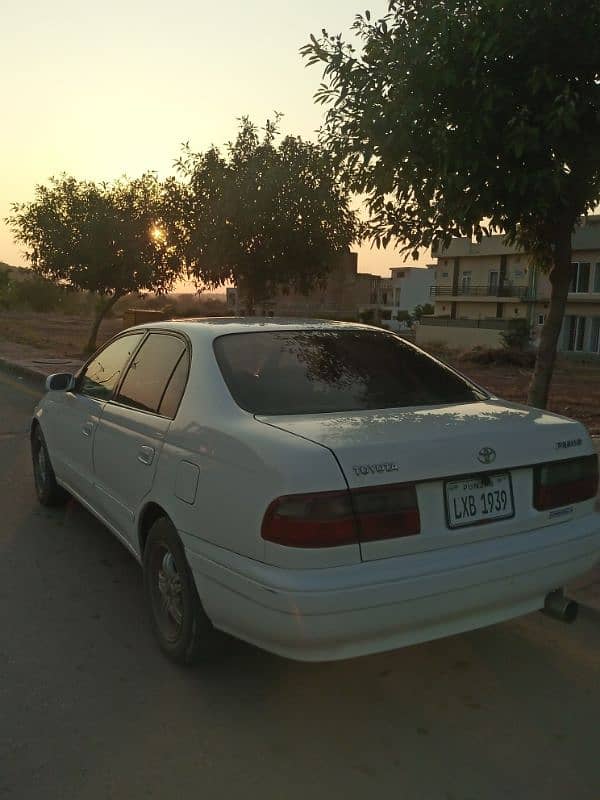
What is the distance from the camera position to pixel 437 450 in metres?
2.91

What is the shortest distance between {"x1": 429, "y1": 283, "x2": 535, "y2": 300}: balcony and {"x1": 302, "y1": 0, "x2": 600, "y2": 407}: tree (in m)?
43.5

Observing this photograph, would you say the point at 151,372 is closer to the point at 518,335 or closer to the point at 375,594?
the point at 375,594

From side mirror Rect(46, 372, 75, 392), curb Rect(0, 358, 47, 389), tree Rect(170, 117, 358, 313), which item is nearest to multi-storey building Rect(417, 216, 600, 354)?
tree Rect(170, 117, 358, 313)

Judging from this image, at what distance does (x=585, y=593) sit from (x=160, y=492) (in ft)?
8.00

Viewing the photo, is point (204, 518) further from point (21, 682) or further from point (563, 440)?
point (563, 440)

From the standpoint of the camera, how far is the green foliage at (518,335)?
39.8 meters

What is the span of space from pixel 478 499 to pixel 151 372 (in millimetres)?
1927

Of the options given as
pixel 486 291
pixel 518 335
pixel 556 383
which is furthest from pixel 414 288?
pixel 556 383

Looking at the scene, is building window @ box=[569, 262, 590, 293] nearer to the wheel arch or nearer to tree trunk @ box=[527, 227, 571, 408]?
tree trunk @ box=[527, 227, 571, 408]

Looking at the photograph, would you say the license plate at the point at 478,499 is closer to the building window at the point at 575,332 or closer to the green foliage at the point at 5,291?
the building window at the point at 575,332

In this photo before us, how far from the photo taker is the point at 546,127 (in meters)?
5.52

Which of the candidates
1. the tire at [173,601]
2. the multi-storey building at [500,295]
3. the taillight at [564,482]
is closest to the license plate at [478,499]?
the taillight at [564,482]

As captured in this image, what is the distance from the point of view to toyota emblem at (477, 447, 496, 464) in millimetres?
2971

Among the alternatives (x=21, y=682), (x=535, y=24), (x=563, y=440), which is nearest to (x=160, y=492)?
(x=21, y=682)
